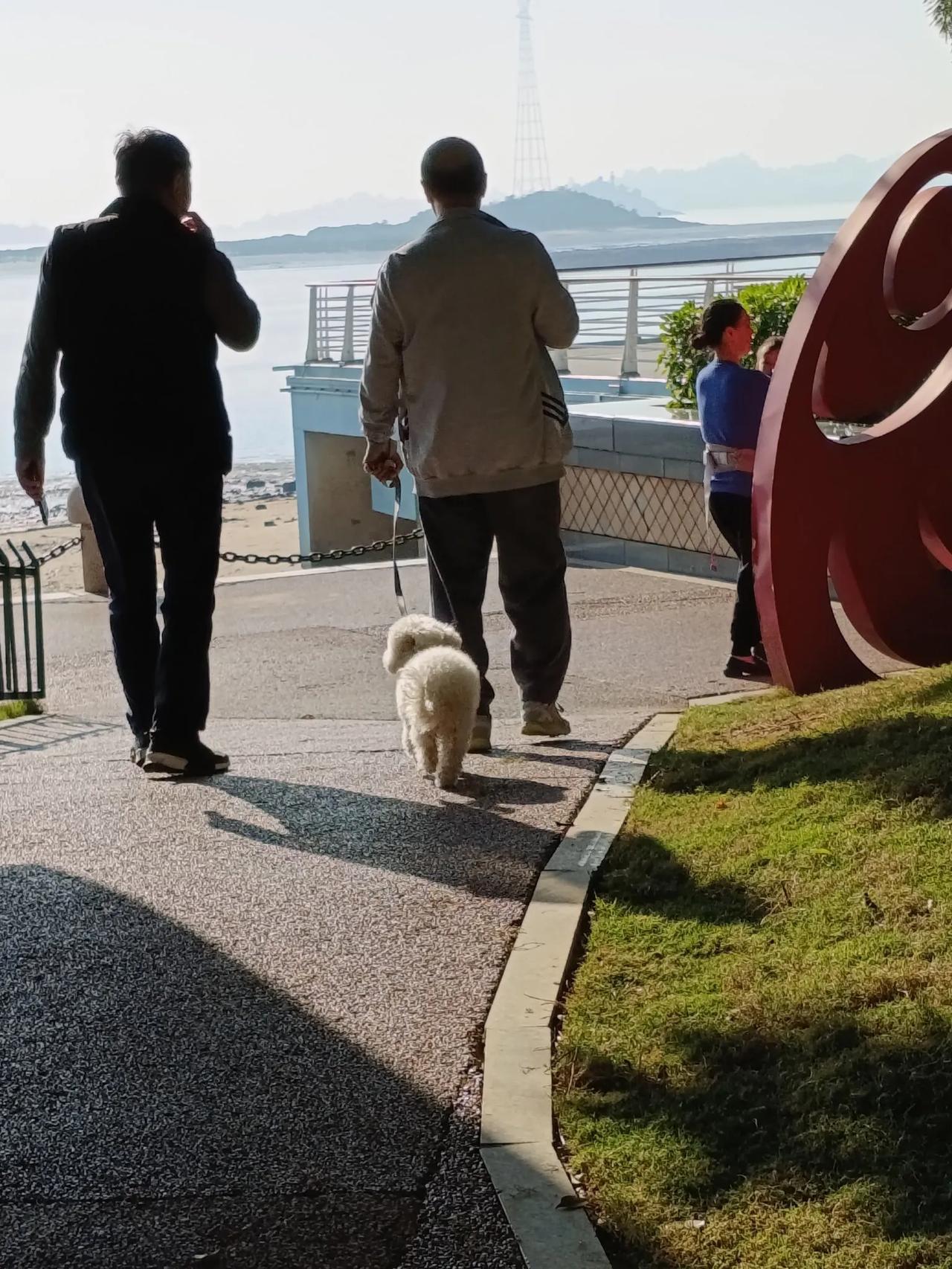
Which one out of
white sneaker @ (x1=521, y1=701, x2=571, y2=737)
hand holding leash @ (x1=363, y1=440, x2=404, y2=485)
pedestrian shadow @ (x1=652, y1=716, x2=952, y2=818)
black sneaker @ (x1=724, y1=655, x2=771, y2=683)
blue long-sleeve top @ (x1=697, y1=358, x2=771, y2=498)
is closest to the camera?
pedestrian shadow @ (x1=652, y1=716, x2=952, y2=818)

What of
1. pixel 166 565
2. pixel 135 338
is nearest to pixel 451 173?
pixel 135 338

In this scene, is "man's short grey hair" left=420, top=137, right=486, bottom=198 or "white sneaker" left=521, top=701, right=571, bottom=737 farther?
"white sneaker" left=521, top=701, right=571, bottom=737

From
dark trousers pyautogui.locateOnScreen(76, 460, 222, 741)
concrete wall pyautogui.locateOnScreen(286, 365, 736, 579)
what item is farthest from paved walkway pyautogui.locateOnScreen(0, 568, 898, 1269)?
concrete wall pyautogui.locateOnScreen(286, 365, 736, 579)

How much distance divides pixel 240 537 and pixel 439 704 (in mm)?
32330

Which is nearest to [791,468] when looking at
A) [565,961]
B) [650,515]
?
[565,961]

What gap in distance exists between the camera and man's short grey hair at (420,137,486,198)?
6059 mm

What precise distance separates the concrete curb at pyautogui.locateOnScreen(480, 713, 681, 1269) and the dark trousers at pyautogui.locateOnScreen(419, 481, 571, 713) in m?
1.16

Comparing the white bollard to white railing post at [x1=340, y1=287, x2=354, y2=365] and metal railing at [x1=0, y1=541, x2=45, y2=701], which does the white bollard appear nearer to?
metal railing at [x1=0, y1=541, x2=45, y2=701]

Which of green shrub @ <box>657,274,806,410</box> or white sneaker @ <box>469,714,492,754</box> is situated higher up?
green shrub @ <box>657,274,806,410</box>

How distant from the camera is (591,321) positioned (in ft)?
60.0

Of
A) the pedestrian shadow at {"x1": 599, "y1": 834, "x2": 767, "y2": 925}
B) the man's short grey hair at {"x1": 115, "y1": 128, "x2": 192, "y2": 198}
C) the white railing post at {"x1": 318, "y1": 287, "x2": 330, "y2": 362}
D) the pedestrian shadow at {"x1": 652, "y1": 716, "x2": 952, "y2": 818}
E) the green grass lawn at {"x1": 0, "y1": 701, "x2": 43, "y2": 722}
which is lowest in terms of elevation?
the green grass lawn at {"x1": 0, "y1": 701, "x2": 43, "y2": 722}

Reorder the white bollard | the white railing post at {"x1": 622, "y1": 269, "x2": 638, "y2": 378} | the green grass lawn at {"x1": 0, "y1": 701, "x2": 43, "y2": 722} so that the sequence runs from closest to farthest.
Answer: the green grass lawn at {"x1": 0, "y1": 701, "x2": 43, "y2": 722}
the white bollard
the white railing post at {"x1": 622, "y1": 269, "x2": 638, "y2": 378}

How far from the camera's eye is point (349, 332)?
866 inches

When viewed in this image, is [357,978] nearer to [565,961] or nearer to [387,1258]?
[565,961]
